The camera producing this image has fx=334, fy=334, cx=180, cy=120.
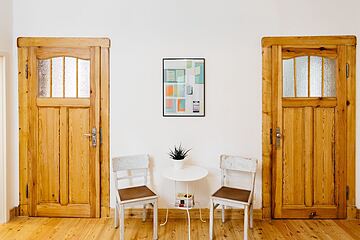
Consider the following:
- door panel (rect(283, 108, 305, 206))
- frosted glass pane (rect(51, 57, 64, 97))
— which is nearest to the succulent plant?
door panel (rect(283, 108, 305, 206))

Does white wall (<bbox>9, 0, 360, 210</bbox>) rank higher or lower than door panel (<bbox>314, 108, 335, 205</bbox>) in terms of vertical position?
higher

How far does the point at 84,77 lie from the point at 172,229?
196 cm

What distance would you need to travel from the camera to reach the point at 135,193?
3.41 m

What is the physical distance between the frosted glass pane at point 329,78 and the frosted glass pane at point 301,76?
222mm

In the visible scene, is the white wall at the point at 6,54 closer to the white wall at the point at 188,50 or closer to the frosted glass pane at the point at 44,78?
the white wall at the point at 188,50

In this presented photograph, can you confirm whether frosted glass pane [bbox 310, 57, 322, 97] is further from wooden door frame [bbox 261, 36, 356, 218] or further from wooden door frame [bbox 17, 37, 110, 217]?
wooden door frame [bbox 17, 37, 110, 217]

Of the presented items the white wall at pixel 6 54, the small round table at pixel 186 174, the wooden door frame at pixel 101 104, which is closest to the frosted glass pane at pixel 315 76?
the small round table at pixel 186 174

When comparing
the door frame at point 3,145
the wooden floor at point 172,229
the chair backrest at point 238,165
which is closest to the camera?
the wooden floor at point 172,229

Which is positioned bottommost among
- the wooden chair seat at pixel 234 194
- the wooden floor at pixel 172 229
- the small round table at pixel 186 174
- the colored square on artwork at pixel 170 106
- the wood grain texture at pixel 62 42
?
the wooden floor at pixel 172 229

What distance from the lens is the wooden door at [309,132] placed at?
3775 millimetres

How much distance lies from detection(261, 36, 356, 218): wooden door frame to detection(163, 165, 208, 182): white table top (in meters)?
0.82

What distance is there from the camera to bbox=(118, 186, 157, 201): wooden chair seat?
130 inches

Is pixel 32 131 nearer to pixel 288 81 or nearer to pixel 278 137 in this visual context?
pixel 278 137

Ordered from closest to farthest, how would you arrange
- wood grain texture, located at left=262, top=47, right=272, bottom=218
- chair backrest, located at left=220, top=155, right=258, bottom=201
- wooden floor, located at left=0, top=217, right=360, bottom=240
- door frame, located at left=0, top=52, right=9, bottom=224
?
wooden floor, located at left=0, top=217, right=360, bottom=240 → chair backrest, located at left=220, top=155, right=258, bottom=201 → door frame, located at left=0, top=52, right=9, bottom=224 → wood grain texture, located at left=262, top=47, right=272, bottom=218
